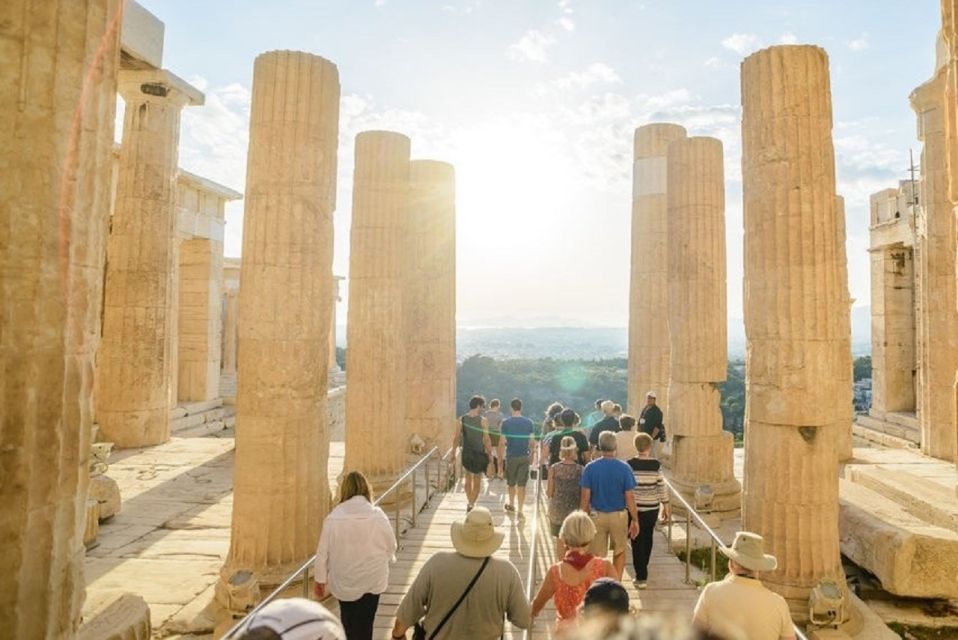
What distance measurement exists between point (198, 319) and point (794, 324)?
18.5m

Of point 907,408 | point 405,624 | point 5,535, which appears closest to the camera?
point 5,535

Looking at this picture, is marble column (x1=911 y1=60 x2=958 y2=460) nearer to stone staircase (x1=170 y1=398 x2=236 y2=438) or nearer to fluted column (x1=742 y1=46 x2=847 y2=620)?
fluted column (x1=742 y1=46 x2=847 y2=620)

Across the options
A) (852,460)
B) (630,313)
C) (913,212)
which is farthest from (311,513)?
(913,212)

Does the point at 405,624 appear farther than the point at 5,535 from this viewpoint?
Yes

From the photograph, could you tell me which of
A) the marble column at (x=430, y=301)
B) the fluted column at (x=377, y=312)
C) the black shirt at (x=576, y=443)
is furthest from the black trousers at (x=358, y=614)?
the marble column at (x=430, y=301)

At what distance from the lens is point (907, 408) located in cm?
2169

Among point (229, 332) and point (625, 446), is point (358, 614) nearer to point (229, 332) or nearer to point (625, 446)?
point (625, 446)

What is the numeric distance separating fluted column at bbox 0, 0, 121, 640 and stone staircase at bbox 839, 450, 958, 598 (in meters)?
8.36

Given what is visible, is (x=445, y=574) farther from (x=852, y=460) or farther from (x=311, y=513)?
(x=852, y=460)

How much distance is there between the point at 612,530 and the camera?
6.66 meters

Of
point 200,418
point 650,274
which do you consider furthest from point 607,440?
point 200,418

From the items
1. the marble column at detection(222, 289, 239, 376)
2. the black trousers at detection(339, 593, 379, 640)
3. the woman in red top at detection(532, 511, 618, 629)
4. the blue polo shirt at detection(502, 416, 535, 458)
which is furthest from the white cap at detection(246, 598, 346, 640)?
the marble column at detection(222, 289, 239, 376)

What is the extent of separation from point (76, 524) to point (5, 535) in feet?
1.22

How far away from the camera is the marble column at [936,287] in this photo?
14.6 m
